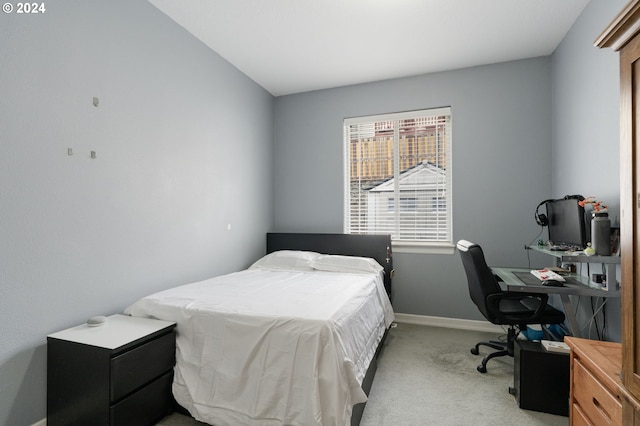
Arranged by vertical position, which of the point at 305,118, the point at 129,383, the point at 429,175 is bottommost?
the point at 129,383

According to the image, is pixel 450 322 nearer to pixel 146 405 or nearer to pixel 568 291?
pixel 568 291

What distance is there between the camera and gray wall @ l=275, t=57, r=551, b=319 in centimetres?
323

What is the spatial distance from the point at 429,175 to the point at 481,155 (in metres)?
0.58

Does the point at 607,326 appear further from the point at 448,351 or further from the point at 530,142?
the point at 530,142

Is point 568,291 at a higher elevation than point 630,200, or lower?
lower

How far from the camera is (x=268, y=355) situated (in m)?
1.68

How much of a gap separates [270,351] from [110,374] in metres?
0.79

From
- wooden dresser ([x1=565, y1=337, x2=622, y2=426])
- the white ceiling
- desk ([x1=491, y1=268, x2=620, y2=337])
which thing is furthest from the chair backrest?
the white ceiling

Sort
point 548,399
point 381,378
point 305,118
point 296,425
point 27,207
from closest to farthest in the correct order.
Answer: point 296,425, point 27,207, point 548,399, point 381,378, point 305,118

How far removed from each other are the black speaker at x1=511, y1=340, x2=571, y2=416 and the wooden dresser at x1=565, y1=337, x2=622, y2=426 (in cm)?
36

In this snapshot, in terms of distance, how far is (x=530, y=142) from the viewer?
3.24 metres

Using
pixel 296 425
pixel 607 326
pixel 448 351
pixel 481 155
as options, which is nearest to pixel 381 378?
pixel 448 351

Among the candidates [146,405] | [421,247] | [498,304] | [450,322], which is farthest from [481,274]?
[146,405]

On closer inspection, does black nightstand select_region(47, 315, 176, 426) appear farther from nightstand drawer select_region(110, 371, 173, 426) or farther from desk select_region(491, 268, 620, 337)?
desk select_region(491, 268, 620, 337)
